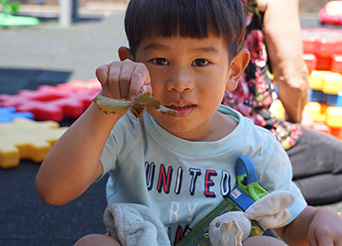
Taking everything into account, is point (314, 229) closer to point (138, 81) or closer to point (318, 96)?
point (138, 81)

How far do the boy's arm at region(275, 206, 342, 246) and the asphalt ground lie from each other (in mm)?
754

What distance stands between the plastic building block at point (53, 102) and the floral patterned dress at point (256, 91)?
141 cm

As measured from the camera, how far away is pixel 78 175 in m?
1.20

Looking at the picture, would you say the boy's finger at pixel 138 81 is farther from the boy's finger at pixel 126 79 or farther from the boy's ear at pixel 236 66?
the boy's ear at pixel 236 66

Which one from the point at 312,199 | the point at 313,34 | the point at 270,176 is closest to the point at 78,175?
the point at 270,176

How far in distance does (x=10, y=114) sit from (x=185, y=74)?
7.16 feet

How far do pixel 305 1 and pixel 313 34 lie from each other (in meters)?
13.1

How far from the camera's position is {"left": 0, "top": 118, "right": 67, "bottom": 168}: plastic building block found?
2.43m

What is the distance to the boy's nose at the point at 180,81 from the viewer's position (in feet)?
3.94

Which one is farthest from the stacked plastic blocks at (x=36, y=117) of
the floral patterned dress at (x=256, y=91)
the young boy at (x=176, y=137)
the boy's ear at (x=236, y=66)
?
the boy's ear at (x=236, y=66)

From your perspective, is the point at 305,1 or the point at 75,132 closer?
the point at 75,132

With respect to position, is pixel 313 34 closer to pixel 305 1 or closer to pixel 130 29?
pixel 130 29

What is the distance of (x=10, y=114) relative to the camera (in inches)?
123

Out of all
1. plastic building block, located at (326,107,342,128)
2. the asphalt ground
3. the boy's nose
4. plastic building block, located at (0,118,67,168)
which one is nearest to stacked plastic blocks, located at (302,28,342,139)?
plastic building block, located at (326,107,342,128)
